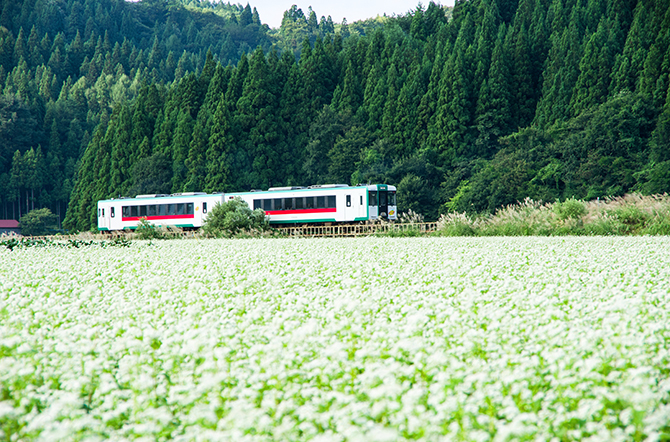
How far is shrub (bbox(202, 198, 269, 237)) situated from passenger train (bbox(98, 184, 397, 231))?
2.44m

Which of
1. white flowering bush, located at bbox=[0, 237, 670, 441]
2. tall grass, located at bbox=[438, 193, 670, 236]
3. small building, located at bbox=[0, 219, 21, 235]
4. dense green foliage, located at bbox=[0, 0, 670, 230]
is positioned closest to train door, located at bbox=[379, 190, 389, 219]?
tall grass, located at bbox=[438, 193, 670, 236]

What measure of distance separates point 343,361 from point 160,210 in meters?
27.8

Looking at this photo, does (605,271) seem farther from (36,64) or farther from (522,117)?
(36,64)

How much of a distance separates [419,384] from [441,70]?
1644 inches

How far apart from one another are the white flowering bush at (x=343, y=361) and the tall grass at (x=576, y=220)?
10125 mm

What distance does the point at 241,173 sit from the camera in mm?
44312

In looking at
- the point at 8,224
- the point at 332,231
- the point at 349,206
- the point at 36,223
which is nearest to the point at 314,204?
the point at 349,206

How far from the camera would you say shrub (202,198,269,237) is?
22.1m

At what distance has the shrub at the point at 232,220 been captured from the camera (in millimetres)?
22078

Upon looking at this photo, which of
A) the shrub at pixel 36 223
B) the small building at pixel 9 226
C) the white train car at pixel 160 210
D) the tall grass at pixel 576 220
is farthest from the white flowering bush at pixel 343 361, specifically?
the small building at pixel 9 226

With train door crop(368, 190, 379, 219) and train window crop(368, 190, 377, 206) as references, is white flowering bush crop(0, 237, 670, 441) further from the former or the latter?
train window crop(368, 190, 377, 206)

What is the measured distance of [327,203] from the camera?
2636cm

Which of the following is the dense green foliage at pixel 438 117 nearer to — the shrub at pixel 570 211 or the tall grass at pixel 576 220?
the tall grass at pixel 576 220

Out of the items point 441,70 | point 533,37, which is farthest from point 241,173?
point 533,37
